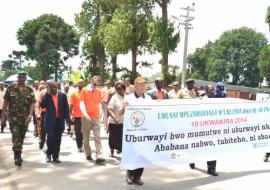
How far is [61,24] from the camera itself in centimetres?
8875

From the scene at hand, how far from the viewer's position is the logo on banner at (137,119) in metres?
7.99

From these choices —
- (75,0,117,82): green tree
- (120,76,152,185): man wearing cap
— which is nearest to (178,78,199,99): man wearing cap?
(120,76,152,185): man wearing cap

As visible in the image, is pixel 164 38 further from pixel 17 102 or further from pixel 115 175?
pixel 115 175

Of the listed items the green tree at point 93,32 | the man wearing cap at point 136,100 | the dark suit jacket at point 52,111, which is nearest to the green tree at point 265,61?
the green tree at point 93,32

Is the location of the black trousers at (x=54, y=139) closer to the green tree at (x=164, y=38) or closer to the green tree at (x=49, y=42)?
the green tree at (x=164, y=38)

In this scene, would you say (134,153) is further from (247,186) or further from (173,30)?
(173,30)

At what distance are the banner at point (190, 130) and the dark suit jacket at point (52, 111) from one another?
2.97 m

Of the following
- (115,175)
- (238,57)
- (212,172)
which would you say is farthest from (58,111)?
(238,57)

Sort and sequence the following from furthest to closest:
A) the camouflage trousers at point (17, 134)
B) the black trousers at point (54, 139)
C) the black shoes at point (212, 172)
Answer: the black trousers at point (54, 139) → the camouflage trousers at point (17, 134) → the black shoes at point (212, 172)

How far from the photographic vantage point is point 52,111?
10672 mm

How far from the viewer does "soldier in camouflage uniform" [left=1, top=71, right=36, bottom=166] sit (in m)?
10.2

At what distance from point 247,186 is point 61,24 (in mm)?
82832

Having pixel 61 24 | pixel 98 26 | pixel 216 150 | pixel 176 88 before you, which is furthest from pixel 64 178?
pixel 61 24

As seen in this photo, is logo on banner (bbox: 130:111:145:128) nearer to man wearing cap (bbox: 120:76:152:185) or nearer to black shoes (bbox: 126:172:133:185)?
man wearing cap (bbox: 120:76:152:185)
